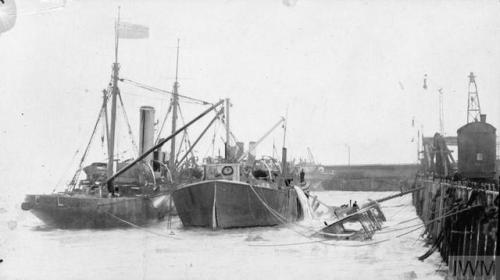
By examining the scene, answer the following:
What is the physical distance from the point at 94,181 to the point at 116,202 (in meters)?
5.15

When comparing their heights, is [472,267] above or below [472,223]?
below

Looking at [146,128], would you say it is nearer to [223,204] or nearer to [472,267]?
[223,204]

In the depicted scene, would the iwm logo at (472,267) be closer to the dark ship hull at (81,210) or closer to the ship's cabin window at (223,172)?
the ship's cabin window at (223,172)

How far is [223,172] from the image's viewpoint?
2606 centimetres

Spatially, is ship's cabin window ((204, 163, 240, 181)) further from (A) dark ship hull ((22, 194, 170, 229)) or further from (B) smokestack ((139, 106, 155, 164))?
(B) smokestack ((139, 106, 155, 164))

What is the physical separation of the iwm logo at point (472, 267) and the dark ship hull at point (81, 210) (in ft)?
54.4

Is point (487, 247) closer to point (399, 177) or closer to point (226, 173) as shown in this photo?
point (226, 173)

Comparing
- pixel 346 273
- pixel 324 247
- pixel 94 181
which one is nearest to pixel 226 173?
pixel 324 247

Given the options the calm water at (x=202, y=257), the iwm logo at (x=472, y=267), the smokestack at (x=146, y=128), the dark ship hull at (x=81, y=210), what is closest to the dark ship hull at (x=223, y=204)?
the calm water at (x=202, y=257)

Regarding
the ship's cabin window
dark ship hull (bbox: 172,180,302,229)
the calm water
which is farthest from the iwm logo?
the ship's cabin window

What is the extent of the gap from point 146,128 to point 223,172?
831 centimetres

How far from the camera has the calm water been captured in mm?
14875

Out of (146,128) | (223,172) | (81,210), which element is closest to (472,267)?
(223,172)

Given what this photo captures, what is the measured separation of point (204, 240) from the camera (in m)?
22.5
